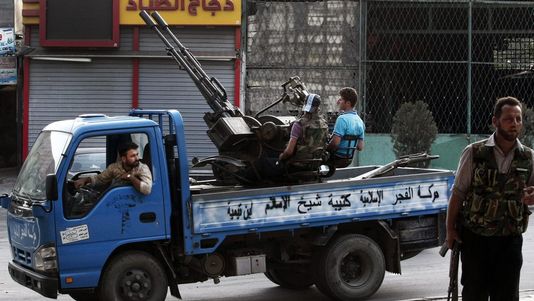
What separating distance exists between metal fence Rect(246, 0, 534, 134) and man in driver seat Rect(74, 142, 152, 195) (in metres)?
12.7

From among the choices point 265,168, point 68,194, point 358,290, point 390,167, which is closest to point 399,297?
point 358,290

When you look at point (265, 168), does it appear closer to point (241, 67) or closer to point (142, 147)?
point (142, 147)

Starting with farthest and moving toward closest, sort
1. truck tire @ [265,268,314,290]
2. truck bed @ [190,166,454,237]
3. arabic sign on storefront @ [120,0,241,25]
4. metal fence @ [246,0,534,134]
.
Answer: metal fence @ [246,0,534,134] < arabic sign on storefront @ [120,0,241,25] < truck tire @ [265,268,314,290] < truck bed @ [190,166,454,237]

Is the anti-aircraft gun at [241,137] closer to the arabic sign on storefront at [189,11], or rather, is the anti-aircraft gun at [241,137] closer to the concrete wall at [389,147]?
the arabic sign on storefront at [189,11]

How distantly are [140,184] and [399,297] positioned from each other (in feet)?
10.1

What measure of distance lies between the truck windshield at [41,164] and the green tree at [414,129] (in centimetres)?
1259

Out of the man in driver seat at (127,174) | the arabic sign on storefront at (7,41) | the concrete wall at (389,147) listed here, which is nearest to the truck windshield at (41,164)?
the man in driver seat at (127,174)

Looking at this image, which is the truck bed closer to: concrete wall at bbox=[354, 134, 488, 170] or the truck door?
the truck door

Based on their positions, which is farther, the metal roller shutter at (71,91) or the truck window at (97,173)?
the metal roller shutter at (71,91)

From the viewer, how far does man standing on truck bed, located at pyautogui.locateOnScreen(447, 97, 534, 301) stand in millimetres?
5559

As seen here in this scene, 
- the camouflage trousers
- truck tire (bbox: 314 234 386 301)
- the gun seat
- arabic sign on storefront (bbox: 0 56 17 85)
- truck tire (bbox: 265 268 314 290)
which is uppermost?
arabic sign on storefront (bbox: 0 56 17 85)

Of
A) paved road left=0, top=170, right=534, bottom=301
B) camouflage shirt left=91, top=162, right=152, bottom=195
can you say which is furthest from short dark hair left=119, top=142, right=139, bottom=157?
paved road left=0, top=170, right=534, bottom=301

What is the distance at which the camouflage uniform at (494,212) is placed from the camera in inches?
219

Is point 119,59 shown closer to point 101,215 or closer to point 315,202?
point 315,202
